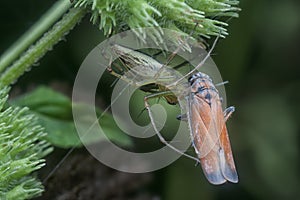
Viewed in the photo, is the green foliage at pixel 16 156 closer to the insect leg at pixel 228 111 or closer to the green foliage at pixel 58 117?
the green foliage at pixel 58 117

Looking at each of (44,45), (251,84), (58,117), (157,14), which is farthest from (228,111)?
(251,84)

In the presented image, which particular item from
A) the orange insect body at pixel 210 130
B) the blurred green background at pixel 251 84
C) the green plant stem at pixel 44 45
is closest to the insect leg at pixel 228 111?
the orange insect body at pixel 210 130

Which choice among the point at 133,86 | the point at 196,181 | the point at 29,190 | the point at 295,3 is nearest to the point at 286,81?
the point at 295,3

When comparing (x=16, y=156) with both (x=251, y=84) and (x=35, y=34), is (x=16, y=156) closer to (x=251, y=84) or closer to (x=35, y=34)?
(x=35, y=34)

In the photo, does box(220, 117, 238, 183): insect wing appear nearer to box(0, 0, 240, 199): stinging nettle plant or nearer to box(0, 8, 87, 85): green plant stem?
box(0, 0, 240, 199): stinging nettle plant

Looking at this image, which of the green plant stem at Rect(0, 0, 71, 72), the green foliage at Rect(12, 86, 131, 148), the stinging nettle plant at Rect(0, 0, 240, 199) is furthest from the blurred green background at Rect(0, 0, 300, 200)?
the stinging nettle plant at Rect(0, 0, 240, 199)
